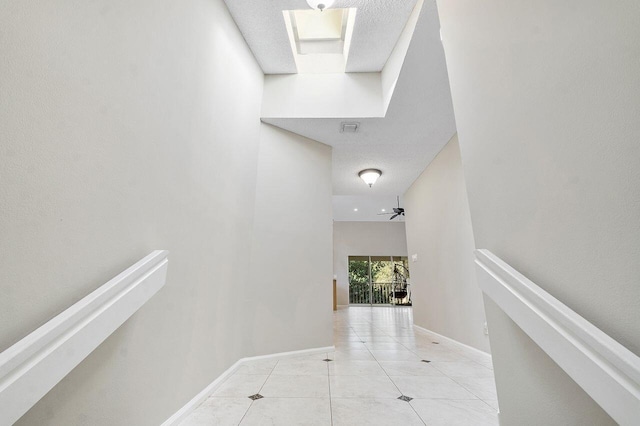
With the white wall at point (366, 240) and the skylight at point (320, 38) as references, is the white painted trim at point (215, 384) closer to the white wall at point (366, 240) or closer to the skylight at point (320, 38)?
the skylight at point (320, 38)

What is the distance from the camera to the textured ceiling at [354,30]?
2.58 metres

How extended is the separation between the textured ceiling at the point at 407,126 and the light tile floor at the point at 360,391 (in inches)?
112

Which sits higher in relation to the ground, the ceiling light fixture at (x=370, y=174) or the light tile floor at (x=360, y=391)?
the ceiling light fixture at (x=370, y=174)

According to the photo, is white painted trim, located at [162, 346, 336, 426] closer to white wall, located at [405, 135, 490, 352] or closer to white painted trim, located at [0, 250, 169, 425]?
white painted trim, located at [0, 250, 169, 425]

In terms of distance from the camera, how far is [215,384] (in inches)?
82.7

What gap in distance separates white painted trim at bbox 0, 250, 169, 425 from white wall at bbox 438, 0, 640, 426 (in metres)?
1.61

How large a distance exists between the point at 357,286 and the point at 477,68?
11127 millimetres

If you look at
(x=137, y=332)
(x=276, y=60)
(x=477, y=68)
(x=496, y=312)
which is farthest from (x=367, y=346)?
(x=276, y=60)

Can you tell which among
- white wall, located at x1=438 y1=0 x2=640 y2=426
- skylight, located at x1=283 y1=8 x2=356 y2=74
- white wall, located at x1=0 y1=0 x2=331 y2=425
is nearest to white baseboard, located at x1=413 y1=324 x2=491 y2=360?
white wall, located at x1=438 y1=0 x2=640 y2=426

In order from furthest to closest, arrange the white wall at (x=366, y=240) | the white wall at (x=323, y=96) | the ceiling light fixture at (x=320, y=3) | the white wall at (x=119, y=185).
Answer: the white wall at (x=366, y=240), the white wall at (x=323, y=96), the ceiling light fixture at (x=320, y=3), the white wall at (x=119, y=185)

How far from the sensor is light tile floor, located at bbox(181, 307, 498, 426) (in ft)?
5.42

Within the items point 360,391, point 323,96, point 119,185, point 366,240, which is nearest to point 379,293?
point 366,240

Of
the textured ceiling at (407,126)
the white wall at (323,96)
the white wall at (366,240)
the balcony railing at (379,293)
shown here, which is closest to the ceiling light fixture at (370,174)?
the textured ceiling at (407,126)

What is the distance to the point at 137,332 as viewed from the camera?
134cm
